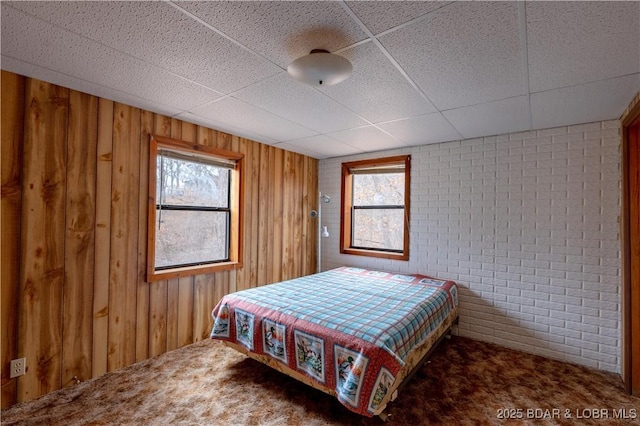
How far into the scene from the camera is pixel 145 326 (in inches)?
102

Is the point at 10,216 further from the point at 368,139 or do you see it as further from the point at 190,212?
the point at 368,139

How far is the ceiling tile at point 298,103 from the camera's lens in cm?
208

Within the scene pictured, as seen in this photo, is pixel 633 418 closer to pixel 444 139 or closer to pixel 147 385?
pixel 444 139

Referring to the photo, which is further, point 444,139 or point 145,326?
point 444,139

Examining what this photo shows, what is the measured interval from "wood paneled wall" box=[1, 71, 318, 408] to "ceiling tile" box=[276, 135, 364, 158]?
1087mm

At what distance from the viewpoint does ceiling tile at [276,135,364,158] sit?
3.51 metres

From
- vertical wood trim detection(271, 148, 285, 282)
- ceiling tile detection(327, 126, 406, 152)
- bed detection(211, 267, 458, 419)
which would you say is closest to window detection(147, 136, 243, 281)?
vertical wood trim detection(271, 148, 285, 282)

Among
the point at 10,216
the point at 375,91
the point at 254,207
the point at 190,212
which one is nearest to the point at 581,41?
the point at 375,91

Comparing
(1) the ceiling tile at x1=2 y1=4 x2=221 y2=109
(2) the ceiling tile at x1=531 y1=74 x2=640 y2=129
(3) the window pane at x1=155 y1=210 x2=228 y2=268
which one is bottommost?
(3) the window pane at x1=155 y1=210 x2=228 y2=268

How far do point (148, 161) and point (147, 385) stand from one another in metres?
1.87

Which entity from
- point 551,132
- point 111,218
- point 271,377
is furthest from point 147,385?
point 551,132

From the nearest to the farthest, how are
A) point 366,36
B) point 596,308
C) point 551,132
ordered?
point 366,36 < point 596,308 < point 551,132

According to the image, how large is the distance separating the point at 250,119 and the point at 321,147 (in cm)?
127

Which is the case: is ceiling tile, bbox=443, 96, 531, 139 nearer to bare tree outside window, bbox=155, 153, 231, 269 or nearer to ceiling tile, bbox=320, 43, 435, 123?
ceiling tile, bbox=320, 43, 435, 123
